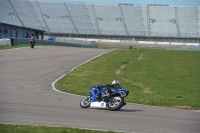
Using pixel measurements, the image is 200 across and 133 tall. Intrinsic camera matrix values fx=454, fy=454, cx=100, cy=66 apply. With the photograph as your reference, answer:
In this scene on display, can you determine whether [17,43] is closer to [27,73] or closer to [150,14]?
[27,73]

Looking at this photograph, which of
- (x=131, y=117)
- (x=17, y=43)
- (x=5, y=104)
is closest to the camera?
(x=131, y=117)

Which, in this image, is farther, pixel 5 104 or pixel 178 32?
pixel 178 32

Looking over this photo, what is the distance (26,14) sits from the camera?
95.2 metres

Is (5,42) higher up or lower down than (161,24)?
lower down

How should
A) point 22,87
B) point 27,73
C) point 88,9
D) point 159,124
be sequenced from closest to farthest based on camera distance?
point 159,124
point 22,87
point 27,73
point 88,9

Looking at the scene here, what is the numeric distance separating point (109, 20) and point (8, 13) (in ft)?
75.8

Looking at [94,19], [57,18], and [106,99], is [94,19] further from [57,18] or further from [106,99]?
[106,99]

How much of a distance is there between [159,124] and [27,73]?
17.2 metres

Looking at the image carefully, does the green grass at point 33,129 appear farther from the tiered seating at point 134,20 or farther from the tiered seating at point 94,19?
the tiered seating at point 134,20

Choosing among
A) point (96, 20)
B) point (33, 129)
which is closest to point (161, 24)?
point (96, 20)

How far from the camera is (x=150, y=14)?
99625mm

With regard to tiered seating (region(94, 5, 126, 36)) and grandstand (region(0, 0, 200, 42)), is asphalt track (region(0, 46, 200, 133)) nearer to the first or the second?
grandstand (region(0, 0, 200, 42))

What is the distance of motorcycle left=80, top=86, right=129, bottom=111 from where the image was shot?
1495 centimetres

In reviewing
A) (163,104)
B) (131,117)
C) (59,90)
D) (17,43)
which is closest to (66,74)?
(59,90)
